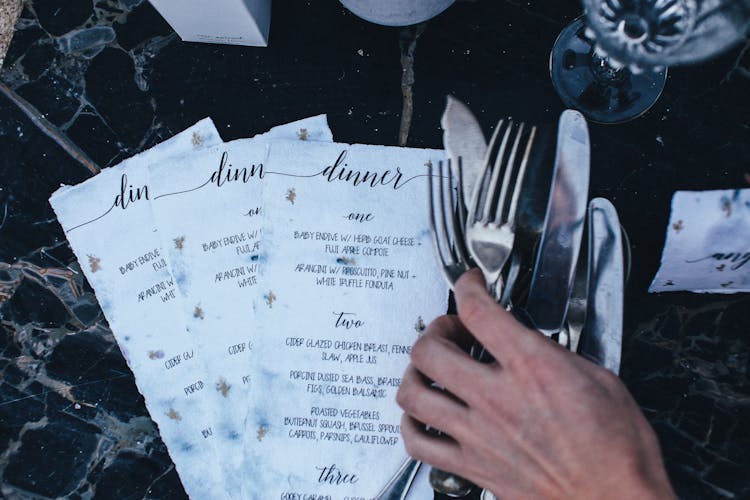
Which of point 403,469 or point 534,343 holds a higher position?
point 534,343

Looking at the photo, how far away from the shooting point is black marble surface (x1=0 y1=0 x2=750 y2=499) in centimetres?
41

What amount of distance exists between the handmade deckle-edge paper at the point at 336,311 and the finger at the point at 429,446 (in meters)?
0.09

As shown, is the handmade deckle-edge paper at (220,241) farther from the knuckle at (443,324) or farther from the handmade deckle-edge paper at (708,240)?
the handmade deckle-edge paper at (708,240)

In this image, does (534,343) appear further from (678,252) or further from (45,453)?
(45,453)

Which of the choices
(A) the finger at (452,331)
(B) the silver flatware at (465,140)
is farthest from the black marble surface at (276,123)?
(A) the finger at (452,331)

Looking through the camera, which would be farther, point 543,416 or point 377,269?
point 377,269

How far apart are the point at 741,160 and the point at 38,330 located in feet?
1.81

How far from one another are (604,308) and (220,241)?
0.28 m

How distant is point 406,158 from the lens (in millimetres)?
418

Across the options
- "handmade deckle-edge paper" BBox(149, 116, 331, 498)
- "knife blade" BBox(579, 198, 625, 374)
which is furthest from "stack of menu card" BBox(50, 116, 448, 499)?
"knife blade" BBox(579, 198, 625, 374)

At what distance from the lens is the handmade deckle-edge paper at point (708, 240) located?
0.38 metres

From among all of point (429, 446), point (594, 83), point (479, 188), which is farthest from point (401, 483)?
point (594, 83)

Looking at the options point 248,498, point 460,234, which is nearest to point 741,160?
point 460,234

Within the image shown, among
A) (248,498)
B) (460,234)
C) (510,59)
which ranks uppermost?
(510,59)
